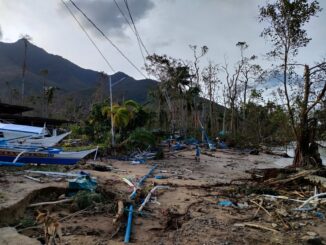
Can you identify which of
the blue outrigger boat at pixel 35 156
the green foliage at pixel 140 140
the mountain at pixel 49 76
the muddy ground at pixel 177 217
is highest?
the mountain at pixel 49 76

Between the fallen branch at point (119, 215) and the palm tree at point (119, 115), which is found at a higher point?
the palm tree at point (119, 115)

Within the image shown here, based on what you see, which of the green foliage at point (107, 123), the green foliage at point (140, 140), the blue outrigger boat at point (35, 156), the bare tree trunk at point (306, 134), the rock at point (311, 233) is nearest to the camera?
the rock at point (311, 233)

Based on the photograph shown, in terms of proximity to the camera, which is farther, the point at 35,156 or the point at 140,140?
the point at 140,140

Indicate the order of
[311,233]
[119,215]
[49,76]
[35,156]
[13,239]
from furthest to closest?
[49,76]
[35,156]
[119,215]
[311,233]
[13,239]

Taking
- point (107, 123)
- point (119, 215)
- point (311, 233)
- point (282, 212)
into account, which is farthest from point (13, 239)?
point (107, 123)

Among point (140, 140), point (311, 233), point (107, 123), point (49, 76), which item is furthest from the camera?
point (49, 76)

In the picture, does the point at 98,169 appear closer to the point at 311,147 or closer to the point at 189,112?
the point at 311,147

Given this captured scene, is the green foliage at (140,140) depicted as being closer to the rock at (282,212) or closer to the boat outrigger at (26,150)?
the boat outrigger at (26,150)

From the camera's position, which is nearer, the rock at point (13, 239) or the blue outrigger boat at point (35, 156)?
the rock at point (13, 239)

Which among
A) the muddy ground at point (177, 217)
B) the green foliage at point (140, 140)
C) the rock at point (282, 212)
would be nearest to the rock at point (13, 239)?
the muddy ground at point (177, 217)

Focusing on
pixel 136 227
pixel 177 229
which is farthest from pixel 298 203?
pixel 136 227

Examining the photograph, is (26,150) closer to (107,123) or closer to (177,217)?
(177,217)

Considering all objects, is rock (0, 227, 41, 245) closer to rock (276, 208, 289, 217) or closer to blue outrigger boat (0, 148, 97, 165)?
rock (276, 208, 289, 217)

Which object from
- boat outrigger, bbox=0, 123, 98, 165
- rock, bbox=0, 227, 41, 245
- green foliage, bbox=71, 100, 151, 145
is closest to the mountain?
green foliage, bbox=71, 100, 151, 145
